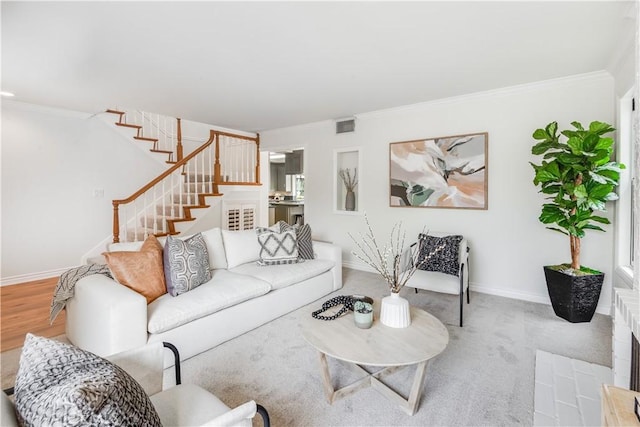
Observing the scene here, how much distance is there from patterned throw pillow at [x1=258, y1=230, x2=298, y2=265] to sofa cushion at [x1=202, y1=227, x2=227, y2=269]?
0.40 metres

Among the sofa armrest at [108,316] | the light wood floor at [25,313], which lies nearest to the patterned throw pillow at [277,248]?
the sofa armrest at [108,316]

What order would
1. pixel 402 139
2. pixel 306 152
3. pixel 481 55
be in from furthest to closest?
pixel 306 152, pixel 402 139, pixel 481 55

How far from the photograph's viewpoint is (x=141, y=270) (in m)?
2.33

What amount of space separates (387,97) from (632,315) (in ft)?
10.6

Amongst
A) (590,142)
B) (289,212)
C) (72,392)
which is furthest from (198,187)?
(590,142)

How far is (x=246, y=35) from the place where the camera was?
94.7 inches

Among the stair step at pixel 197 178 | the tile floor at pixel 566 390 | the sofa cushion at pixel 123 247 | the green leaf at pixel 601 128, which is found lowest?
the tile floor at pixel 566 390

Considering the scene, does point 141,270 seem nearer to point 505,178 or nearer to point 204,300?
point 204,300

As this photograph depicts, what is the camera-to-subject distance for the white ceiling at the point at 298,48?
208 centimetres

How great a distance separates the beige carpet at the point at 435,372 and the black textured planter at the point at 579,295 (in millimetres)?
98

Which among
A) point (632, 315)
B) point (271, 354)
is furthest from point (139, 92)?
point (632, 315)

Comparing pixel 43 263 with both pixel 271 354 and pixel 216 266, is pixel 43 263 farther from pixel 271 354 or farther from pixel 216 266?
pixel 271 354

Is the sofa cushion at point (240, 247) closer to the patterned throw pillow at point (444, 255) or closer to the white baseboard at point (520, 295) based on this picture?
the patterned throw pillow at point (444, 255)

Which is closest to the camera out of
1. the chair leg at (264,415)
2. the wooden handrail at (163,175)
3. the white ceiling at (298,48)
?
the chair leg at (264,415)
